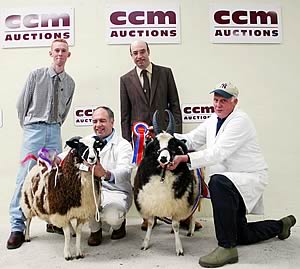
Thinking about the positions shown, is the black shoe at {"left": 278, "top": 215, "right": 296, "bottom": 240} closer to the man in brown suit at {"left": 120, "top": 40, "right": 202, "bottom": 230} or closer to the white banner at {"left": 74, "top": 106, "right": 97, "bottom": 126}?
the man in brown suit at {"left": 120, "top": 40, "right": 202, "bottom": 230}

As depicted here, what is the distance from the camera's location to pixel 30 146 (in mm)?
3121

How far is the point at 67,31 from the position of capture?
3.94m

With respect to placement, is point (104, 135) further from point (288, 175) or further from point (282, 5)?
point (282, 5)

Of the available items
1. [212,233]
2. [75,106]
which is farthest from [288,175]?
[75,106]

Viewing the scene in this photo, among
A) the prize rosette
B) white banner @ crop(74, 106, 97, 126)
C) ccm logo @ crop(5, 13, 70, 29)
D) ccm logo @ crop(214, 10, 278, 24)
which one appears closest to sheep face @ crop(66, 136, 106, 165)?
the prize rosette

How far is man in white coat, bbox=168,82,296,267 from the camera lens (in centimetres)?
257

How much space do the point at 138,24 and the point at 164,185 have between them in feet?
6.51

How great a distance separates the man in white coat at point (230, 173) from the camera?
101 inches

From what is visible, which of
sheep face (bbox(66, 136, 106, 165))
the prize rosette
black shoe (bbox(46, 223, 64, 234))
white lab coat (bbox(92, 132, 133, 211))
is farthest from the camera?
black shoe (bbox(46, 223, 64, 234))

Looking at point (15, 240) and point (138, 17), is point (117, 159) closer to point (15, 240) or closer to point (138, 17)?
point (15, 240)

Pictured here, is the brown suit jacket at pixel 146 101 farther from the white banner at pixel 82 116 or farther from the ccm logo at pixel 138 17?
the ccm logo at pixel 138 17

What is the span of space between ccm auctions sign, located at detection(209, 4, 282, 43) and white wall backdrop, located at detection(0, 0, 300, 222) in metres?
0.08

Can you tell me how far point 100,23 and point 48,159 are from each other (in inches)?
69.5

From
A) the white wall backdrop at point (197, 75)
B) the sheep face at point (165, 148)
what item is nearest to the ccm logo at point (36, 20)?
the white wall backdrop at point (197, 75)
